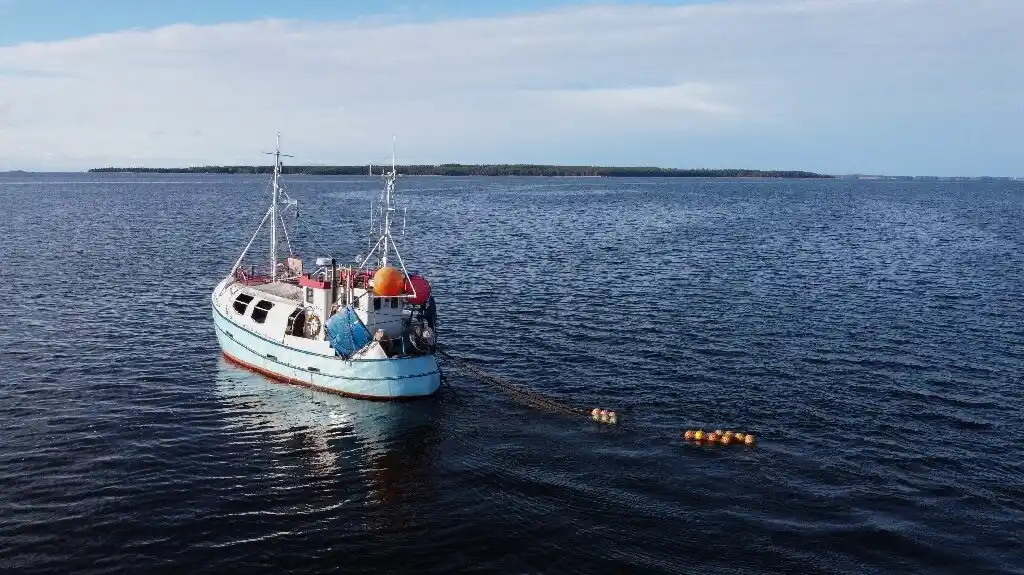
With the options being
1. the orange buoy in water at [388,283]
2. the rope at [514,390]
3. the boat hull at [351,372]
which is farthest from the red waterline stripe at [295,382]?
the orange buoy in water at [388,283]

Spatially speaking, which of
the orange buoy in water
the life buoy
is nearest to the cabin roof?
the life buoy

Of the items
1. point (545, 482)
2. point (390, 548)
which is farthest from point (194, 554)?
point (545, 482)

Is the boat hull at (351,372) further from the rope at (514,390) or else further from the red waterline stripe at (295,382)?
the rope at (514,390)

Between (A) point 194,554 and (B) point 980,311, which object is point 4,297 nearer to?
(A) point 194,554

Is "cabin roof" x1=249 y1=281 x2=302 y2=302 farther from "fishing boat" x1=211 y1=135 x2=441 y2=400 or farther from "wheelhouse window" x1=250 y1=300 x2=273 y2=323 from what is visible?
"wheelhouse window" x1=250 y1=300 x2=273 y2=323

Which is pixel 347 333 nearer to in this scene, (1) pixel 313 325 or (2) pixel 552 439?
(1) pixel 313 325

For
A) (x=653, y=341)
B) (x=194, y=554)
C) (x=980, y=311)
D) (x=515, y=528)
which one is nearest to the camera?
(x=194, y=554)
